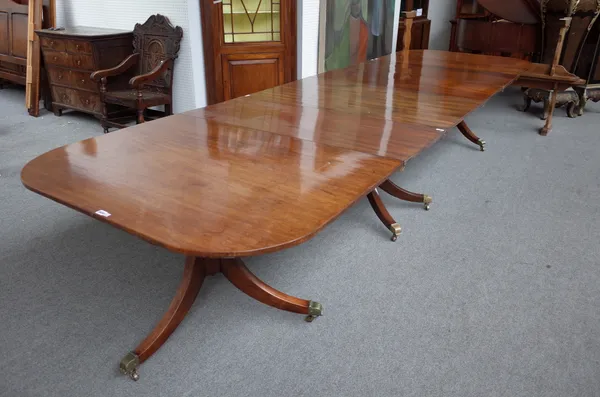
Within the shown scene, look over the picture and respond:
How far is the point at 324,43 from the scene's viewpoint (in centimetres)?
454

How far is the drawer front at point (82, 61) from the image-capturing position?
4.00 m

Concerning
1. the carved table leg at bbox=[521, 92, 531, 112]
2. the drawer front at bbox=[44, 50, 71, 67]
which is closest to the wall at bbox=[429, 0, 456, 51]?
the carved table leg at bbox=[521, 92, 531, 112]

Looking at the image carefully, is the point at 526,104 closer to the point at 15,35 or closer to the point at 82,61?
the point at 82,61

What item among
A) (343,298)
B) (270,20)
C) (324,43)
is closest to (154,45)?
(270,20)

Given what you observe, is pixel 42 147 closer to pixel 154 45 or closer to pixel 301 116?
pixel 154 45

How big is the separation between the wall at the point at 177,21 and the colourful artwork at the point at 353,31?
4.01 feet

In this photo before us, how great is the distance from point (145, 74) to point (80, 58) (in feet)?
2.20

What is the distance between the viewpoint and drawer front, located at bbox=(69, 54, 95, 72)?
4.00 meters

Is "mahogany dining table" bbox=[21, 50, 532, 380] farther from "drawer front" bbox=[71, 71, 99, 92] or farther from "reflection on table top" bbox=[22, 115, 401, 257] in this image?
"drawer front" bbox=[71, 71, 99, 92]

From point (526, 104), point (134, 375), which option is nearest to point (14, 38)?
point (134, 375)

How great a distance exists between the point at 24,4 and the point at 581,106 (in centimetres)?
558

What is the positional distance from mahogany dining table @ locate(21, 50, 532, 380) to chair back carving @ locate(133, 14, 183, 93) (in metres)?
1.66

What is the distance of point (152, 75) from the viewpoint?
380 centimetres

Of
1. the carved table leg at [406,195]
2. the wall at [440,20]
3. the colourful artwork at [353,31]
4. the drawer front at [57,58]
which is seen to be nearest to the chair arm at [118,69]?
the drawer front at [57,58]
